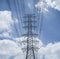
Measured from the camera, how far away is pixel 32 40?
→ 127375mm

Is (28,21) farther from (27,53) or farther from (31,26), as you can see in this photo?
(27,53)

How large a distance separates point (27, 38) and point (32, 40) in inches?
67.1

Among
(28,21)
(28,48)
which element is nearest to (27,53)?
(28,48)

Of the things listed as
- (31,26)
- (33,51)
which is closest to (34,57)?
(33,51)

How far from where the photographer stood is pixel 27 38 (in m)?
127

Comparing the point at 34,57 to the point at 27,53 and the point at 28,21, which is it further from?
the point at 28,21

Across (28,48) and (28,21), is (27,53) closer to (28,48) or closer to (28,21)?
(28,48)

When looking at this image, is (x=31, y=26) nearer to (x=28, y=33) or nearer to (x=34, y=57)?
(x=28, y=33)

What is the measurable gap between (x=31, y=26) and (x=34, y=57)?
1182 centimetres

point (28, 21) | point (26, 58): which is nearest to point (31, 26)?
point (28, 21)

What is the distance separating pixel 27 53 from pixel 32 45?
2676mm

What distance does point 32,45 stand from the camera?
12838 cm

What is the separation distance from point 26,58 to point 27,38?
593 cm

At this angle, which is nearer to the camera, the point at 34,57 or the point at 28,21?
the point at 28,21
